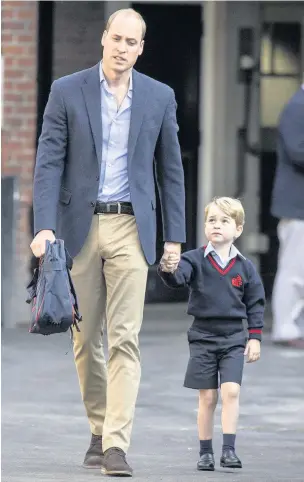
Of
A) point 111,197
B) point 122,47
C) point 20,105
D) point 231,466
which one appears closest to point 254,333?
point 231,466

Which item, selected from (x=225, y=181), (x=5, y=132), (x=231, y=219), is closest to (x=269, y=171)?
(x=225, y=181)

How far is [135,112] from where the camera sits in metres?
7.16

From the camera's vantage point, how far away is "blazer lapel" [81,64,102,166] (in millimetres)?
7090

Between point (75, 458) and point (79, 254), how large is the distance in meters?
1.04

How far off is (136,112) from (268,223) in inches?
321

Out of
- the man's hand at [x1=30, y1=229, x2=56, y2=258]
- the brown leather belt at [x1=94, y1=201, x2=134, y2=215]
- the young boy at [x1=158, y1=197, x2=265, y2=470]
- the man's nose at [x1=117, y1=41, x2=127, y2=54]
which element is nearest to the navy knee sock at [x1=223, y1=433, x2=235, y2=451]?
the young boy at [x1=158, y1=197, x2=265, y2=470]

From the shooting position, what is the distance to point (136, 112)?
7.16m

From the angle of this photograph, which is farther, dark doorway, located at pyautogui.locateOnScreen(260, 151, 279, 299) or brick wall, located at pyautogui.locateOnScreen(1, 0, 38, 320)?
dark doorway, located at pyautogui.locateOnScreen(260, 151, 279, 299)

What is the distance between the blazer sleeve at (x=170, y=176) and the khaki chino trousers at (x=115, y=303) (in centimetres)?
19

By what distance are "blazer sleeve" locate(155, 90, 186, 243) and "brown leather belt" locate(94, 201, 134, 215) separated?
0.18 metres

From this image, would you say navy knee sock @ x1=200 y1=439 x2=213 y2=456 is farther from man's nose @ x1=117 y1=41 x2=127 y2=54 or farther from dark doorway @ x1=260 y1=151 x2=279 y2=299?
dark doorway @ x1=260 y1=151 x2=279 y2=299

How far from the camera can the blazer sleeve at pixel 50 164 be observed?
6980mm

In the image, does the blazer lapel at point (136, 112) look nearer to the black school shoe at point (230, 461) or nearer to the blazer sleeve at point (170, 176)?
the blazer sleeve at point (170, 176)

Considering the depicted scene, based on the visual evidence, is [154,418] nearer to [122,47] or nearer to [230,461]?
[230,461]
